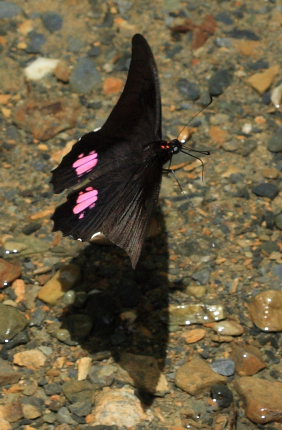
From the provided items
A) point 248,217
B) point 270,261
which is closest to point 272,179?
point 248,217

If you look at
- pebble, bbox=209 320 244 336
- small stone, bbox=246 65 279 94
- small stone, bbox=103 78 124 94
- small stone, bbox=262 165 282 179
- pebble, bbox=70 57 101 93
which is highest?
pebble, bbox=70 57 101 93

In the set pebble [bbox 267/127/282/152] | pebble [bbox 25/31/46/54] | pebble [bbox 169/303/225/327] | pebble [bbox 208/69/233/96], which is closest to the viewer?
pebble [bbox 169/303/225/327]

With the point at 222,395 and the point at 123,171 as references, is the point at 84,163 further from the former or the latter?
the point at 222,395

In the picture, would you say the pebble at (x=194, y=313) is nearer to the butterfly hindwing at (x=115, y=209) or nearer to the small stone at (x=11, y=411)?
the butterfly hindwing at (x=115, y=209)

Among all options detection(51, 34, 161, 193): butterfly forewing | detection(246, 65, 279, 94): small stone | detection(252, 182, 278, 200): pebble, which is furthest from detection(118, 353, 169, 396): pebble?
detection(246, 65, 279, 94): small stone

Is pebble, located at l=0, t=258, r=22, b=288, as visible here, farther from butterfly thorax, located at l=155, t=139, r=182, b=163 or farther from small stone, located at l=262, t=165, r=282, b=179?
small stone, located at l=262, t=165, r=282, b=179

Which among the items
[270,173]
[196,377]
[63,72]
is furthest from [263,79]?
[196,377]

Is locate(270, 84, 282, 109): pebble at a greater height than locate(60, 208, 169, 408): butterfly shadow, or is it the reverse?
locate(270, 84, 282, 109): pebble
